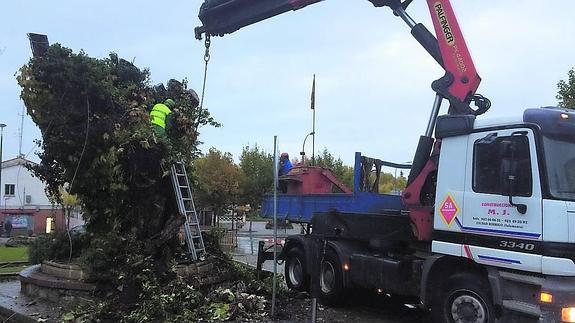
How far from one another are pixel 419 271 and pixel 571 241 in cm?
228

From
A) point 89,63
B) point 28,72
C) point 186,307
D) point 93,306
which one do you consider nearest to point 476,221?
point 186,307

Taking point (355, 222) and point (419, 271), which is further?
point (355, 222)

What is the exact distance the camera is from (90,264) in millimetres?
8625

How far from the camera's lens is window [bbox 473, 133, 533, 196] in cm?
642

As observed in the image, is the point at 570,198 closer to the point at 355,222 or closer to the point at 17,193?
the point at 355,222

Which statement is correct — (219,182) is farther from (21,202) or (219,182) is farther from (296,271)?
(296,271)

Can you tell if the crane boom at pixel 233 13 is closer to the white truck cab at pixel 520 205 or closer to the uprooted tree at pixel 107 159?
the uprooted tree at pixel 107 159

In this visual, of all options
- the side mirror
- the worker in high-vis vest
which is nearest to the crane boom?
the worker in high-vis vest

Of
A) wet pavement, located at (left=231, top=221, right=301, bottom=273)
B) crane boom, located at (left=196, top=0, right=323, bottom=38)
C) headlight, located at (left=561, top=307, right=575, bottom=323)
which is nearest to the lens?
headlight, located at (left=561, top=307, right=575, bottom=323)

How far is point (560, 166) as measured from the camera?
6355mm

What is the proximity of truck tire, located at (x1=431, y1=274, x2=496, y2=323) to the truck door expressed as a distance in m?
0.32

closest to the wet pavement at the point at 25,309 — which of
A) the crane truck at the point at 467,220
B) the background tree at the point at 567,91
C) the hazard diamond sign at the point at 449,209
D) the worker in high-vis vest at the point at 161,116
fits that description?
the worker in high-vis vest at the point at 161,116

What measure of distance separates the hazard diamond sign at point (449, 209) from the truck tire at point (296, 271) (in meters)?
3.81

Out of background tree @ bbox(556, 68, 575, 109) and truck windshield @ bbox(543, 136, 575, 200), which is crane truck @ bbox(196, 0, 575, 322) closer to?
truck windshield @ bbox(543, 136, 575, 200)
